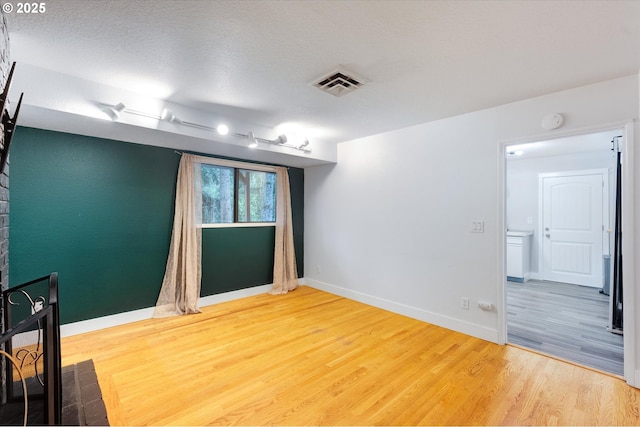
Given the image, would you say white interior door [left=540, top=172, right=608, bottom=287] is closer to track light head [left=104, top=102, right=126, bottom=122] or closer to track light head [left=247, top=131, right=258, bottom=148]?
track light head [left=247, top=131, right=258, bottom=148]

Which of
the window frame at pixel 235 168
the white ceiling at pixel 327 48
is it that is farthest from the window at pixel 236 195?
the white ceiling at pixel 327 48

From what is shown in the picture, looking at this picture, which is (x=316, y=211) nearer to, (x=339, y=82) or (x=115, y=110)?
(x=339, y=82)

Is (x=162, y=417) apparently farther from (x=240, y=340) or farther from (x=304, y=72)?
(x=304, y=72)

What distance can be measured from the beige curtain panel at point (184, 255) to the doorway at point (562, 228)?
383cm

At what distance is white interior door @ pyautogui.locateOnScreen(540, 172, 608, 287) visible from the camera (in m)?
4.92

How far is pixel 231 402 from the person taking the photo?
1.98m

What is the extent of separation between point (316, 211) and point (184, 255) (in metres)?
2.20

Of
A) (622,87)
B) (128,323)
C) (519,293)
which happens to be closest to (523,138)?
(622,87)

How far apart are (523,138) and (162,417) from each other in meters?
3.65

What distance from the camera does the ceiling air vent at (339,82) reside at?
2.25m

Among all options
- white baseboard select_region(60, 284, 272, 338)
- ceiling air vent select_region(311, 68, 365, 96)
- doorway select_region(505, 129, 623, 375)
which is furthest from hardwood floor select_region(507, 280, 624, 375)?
white baseboard select_region(60, 284, 272, 338)

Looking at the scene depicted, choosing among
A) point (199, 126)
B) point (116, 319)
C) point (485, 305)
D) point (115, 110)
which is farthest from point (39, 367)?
point (485, 305)

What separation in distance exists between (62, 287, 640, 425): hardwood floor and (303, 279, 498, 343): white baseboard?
0.37 feet

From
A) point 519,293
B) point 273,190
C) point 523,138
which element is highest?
point 523,138
